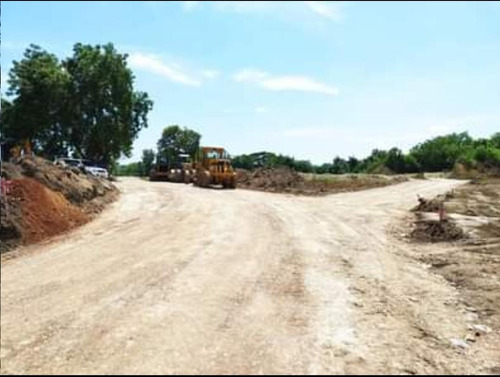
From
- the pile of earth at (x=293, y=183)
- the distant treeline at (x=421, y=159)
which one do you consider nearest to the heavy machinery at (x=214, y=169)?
the pile of earth at (x=293, y=183)

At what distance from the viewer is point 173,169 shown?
4594 centimetres

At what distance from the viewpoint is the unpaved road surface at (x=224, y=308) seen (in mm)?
5625

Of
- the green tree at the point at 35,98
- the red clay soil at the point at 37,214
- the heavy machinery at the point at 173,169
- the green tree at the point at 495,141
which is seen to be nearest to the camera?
the red clay soil at the point at 37,214

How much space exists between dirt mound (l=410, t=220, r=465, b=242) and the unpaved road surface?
8.07 feet

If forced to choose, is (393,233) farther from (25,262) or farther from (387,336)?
(25,262)

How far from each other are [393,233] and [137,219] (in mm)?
7221

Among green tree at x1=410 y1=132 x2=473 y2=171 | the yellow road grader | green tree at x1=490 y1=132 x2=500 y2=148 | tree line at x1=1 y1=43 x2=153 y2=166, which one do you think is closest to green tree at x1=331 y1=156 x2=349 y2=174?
green tree at x1=410 y1=132 x2=473 y2=171

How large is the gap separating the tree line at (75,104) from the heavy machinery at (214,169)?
16797 mm

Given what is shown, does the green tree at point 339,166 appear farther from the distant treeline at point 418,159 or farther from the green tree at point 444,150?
the green tree at point 444,150

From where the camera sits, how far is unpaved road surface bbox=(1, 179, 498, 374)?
5.62 meters

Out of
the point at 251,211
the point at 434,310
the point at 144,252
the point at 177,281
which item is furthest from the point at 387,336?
the point at 251,211

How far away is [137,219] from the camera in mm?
18234

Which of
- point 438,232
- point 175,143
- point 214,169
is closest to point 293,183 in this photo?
point 214,169

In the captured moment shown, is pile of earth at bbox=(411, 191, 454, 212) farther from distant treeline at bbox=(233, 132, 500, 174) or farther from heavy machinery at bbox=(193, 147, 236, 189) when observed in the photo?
heavy machinery at bbox=(193, 147, 236, 189)
